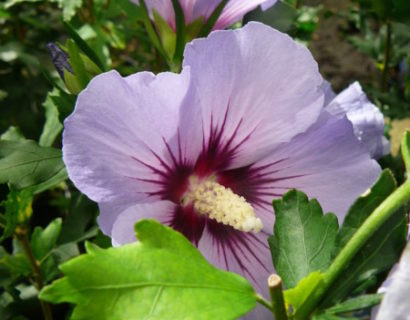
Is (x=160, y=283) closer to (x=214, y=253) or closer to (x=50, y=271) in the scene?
(x=214, y=253)

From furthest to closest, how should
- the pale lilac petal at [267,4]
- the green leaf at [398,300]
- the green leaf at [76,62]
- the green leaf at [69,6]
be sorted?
the green leaf at [69,6], the pale lilac petal at [267,4], the green leaf at [76,62], the green leaf at [398,300]

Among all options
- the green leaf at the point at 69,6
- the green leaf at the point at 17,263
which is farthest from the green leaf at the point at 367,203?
the green leaf at the point at 69,6

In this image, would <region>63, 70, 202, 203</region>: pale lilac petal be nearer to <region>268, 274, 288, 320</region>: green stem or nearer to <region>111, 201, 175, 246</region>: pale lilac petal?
<region>111, 201, 175, 246</region>: pale lilac petal

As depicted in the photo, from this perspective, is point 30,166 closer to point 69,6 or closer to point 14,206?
point 14,206

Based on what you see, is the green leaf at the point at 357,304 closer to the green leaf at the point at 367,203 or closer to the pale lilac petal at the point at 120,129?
the green leaf at the point at 367,203

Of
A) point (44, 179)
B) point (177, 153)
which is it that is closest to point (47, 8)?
point (44, 179)

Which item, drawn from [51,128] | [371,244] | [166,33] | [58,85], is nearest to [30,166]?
[58,85]
